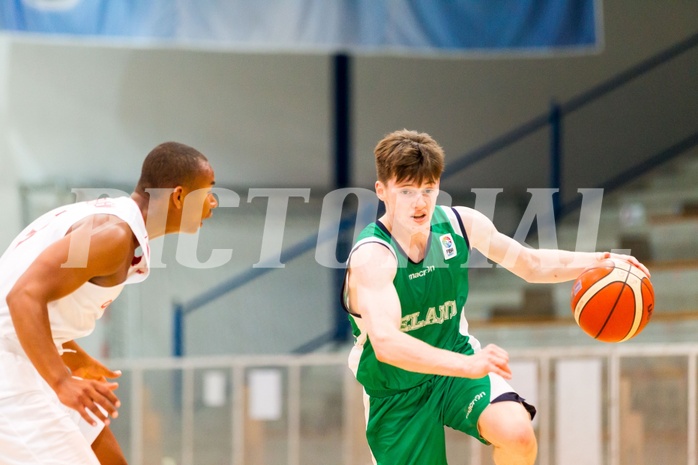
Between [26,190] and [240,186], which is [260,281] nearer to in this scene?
[240,186]

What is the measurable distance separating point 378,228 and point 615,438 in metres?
3.57

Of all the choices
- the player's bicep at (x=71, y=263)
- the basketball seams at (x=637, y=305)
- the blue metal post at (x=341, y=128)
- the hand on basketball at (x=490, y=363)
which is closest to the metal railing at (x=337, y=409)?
the blue metal post at (x=341, y=128)

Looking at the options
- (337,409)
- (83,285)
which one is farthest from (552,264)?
(337,409)

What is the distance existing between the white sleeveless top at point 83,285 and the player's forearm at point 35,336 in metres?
0.15

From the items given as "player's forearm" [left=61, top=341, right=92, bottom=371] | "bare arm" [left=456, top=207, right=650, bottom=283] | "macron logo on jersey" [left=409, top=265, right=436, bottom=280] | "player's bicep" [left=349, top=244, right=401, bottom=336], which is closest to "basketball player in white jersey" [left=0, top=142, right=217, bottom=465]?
"player's forearm" [left=61, top=341, right=92, bottom=371]

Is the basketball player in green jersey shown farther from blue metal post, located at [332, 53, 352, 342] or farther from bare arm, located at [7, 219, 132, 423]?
blue metal post, located at [332, 53, 352, 342]

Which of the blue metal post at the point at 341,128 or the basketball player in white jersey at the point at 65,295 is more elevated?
the blue metal post at the point at 341,128

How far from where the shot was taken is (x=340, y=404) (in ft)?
23.5

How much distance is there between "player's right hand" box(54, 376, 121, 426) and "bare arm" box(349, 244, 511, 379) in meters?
0.95

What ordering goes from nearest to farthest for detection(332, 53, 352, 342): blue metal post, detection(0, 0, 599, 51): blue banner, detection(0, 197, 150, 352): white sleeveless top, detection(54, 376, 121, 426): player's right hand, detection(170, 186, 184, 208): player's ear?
1. detection(54, 376, 121, 426): player's right hand
2. detection(0, 197, 150, 352): white sleeveless top
3. detection(170, 186, 184, 208): player's ear
4. detection(0, 0, 599, 51): blue banner
5. detection(332, 53, 352, 342): blue metal post

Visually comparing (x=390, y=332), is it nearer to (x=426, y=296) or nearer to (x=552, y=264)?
(x=426, y=296)

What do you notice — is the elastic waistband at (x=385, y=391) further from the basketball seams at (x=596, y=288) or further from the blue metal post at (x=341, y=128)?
the blue metal post at (x=341, y=128)

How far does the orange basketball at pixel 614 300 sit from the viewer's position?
402cm

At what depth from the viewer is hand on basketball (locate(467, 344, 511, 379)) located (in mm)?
3092
